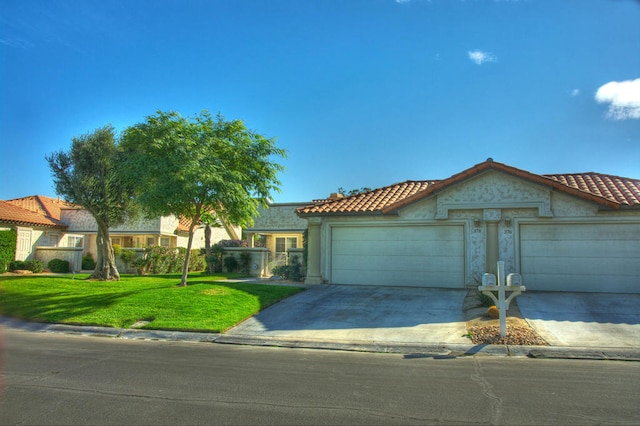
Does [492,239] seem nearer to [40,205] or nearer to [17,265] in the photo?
[17,265]

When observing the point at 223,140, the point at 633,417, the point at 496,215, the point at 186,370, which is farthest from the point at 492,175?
the point at 186,370

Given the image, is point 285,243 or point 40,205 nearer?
point 285,243

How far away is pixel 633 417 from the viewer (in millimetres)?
4863

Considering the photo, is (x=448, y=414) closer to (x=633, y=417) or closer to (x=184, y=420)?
(x=633, y=417)

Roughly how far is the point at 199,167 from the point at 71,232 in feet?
68.0

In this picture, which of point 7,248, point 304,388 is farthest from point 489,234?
point 7,248

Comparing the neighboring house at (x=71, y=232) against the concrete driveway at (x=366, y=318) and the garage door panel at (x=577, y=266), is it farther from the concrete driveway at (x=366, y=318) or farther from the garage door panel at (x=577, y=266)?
the garage door panel at (x=577, y=266)

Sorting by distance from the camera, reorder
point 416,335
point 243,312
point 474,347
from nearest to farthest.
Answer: point 474,347
point 416,335
point 243,312

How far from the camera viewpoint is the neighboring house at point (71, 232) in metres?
25.4

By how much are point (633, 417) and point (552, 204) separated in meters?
10.5

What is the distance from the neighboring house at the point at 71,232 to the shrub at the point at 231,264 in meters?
1.87

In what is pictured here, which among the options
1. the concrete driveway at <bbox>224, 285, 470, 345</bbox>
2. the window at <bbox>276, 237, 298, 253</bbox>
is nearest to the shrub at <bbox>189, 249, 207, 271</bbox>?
the window at <bbox>276, 237, 298, 253</bbox>

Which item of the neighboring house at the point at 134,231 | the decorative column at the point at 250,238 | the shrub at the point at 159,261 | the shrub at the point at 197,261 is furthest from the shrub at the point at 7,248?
the decorative column at the point at 250,238

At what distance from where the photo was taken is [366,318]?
11.3 meters
